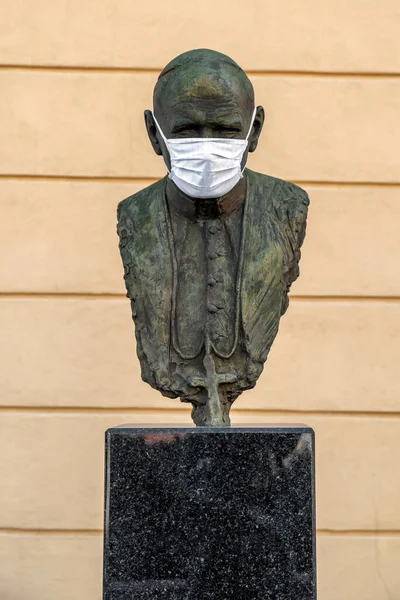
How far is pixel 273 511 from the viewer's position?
3395 millimetres

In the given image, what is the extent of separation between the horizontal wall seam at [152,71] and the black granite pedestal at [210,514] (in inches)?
85.3

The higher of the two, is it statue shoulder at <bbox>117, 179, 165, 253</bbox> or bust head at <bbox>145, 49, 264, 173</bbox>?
bust head at <bbox>145, 49, 264, 173</bbox>

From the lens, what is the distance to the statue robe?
3.67 meters

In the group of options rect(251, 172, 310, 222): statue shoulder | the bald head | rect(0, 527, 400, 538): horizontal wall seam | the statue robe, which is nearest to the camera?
the bald head

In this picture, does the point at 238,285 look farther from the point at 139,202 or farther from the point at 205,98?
the point at 205,98

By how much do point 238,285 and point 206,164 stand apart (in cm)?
39

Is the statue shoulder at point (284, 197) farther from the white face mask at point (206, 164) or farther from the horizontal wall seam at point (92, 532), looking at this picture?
the horizontal wall seam at point (92, 532)

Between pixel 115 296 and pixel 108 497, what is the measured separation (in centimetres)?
174

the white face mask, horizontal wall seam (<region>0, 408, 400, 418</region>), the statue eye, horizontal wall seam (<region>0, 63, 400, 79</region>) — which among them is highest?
horizontal wall seam (<region>0, 63, 400, 79</region>)

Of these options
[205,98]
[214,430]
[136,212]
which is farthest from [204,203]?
[214,430]

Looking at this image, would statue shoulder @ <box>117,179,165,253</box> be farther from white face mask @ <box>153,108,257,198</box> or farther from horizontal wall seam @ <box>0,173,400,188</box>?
horizontal wall seam @ <box>0,173,400,188</box>

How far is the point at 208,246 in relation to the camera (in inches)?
147

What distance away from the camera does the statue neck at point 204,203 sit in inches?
146

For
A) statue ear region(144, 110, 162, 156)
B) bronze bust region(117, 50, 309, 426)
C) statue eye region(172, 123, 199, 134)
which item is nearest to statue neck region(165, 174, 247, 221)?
bronze bust region(117, 50, 309, 426)
